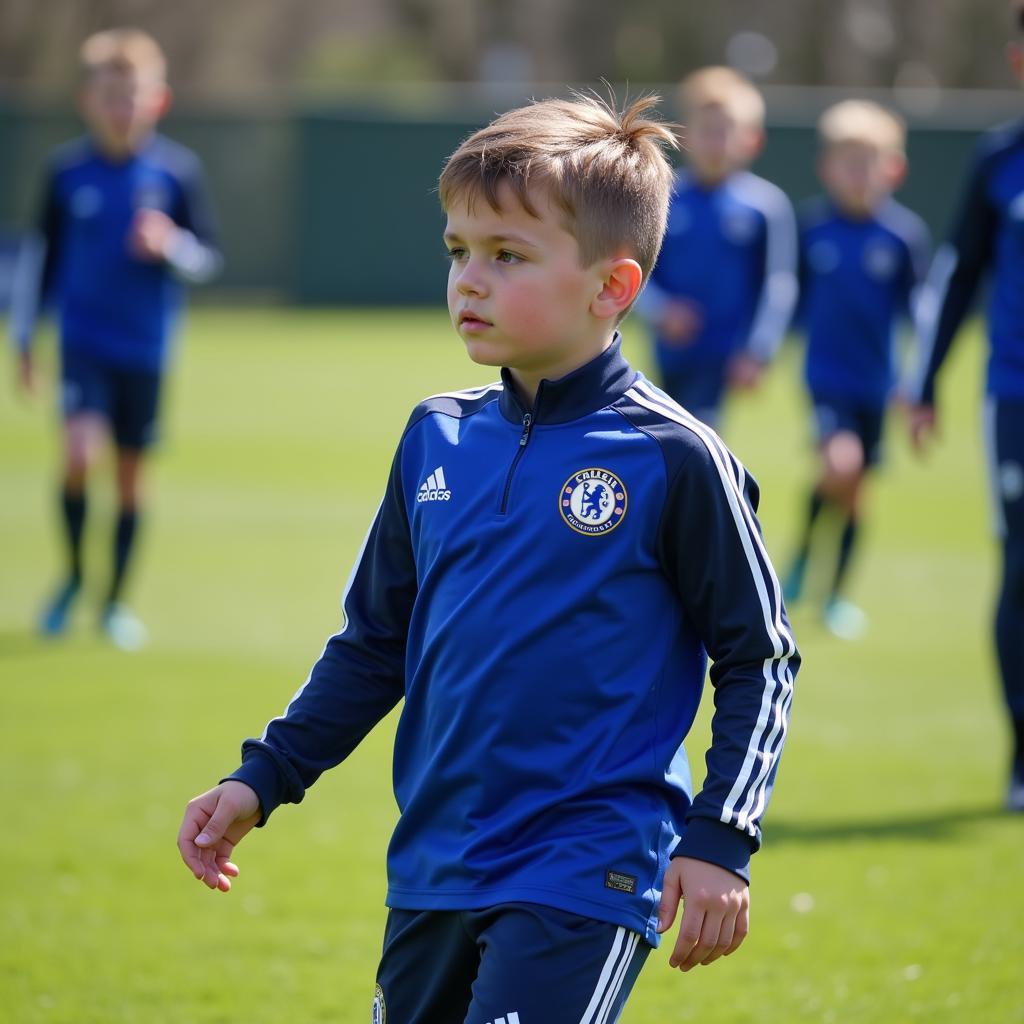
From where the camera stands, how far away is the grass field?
4457 millimetres

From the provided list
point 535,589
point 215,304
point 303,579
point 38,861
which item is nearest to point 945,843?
point 38,861

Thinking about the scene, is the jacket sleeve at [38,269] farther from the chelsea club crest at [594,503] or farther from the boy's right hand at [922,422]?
the chelsea club crest at [594,503]

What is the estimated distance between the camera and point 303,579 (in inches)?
410

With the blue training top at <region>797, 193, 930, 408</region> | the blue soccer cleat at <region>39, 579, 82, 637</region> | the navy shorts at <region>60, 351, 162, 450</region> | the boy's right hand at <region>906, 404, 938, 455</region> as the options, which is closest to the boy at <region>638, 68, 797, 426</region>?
the blue training top at <region>797, 193, 930, 408</region>

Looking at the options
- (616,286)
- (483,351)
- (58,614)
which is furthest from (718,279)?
(483,351)

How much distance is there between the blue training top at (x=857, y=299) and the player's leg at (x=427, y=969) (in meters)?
7.53

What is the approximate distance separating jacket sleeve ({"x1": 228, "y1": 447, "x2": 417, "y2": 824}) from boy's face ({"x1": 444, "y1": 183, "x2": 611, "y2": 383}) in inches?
15.1

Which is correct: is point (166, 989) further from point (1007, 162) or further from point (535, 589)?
point (1007, 162)

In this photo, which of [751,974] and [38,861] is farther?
[38,861]

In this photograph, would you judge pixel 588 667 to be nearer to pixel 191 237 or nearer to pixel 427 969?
pixel 427 969

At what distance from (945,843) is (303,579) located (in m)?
5.46

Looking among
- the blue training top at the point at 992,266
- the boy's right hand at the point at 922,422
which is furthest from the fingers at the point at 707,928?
the boy's right hand at the point at 922,422

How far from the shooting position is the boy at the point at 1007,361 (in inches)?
237

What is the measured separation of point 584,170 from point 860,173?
7.38 m
